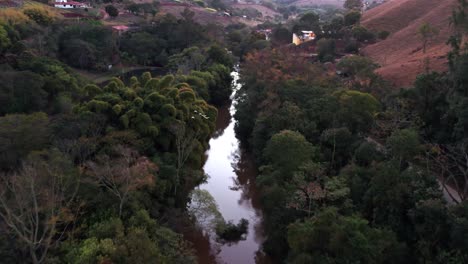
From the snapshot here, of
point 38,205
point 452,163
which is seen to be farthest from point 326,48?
point 38,205

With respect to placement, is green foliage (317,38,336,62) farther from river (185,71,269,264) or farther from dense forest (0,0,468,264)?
dense forest (0,0,468,264)

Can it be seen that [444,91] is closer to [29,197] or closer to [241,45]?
[29,197]

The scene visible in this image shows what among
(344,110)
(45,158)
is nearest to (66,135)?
(45,158)

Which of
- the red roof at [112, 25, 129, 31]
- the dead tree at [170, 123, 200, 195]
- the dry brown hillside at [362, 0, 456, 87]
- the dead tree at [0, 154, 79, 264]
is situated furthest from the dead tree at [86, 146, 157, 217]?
the red roof at [112, 25, 129, 31]

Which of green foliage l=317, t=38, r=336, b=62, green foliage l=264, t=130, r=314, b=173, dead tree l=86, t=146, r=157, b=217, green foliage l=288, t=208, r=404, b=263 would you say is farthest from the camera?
green foliage l=317, t=38, r=336, b=62

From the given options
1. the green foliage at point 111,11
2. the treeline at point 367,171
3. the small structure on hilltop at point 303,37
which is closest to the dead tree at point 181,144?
the treeline at point 367,171

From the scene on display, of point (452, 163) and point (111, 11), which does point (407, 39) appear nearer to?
point (452, 163)
